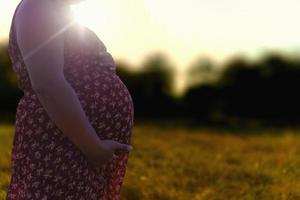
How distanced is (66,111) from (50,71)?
0.46 ft

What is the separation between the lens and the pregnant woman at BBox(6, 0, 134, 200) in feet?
7.79

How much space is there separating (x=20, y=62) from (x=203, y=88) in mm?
28254

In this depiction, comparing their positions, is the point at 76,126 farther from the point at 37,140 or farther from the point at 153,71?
the point at 153,71

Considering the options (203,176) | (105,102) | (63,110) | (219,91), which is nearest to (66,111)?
(63,110)

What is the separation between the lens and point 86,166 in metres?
2.62

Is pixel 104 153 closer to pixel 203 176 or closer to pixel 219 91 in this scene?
pixel 203 176

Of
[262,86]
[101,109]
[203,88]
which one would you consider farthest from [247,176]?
[262,86]

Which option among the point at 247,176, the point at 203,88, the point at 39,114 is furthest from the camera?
the point at 203,88

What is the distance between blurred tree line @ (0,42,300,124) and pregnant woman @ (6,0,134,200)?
24.2m

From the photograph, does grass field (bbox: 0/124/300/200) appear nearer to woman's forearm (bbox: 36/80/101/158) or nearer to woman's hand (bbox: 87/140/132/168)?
woman's hand (bbox: 87/140/132/168)

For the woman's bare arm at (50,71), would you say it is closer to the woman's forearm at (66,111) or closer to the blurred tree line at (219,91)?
the woman's forearm at (66,111)

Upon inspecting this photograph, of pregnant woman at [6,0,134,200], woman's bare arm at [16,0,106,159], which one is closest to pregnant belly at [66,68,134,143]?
pregnant woman at [6,0,134,200]

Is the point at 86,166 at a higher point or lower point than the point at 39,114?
lower

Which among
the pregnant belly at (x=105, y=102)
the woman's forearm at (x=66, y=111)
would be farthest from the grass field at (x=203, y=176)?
the woman's forearm at (x=66, y=111)
